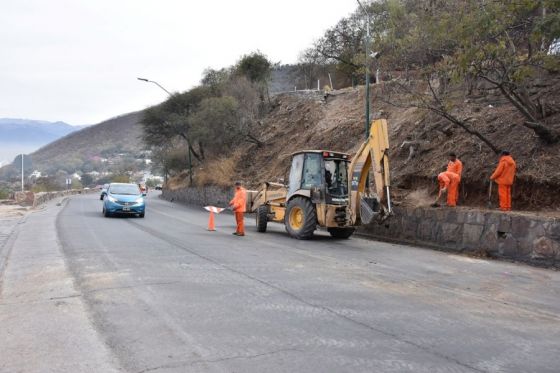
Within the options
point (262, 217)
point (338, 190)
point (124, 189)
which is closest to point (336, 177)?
point (338, 190)

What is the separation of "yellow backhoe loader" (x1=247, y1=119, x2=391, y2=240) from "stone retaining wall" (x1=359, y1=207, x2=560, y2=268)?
1.67 m

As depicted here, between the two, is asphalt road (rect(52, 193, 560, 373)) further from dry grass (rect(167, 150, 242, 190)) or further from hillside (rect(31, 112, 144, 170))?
hillside (rect(31, 112, 144, 170))

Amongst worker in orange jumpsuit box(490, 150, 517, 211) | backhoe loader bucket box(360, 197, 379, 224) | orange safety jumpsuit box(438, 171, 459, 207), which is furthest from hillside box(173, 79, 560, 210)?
backhoe loader bucket box(360, 197, 379, 224)

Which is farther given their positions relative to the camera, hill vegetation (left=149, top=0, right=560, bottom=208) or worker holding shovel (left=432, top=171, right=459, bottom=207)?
worker holding shovel (left=432, top=171, right=459, bottom=207)

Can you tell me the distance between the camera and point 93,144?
545ft

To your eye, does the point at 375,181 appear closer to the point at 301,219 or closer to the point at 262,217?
the point at 301,219

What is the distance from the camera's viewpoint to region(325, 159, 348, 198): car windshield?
16.3 metres

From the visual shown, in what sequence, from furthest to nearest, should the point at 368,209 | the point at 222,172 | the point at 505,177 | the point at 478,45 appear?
the point at 222,172 < the point at 368,209 < the point at 505,177 < the point at 478,45

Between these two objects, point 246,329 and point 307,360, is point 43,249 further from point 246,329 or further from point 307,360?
point 307,360

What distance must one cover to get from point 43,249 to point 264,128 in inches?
1206

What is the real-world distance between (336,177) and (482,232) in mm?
4562

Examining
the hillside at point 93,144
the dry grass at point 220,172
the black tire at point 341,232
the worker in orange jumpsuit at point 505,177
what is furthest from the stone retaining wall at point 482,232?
the hillside at point 93,144

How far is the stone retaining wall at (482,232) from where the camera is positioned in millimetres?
12391

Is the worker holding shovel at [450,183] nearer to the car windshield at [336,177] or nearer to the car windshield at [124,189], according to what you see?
the car windshield at [336,177]
